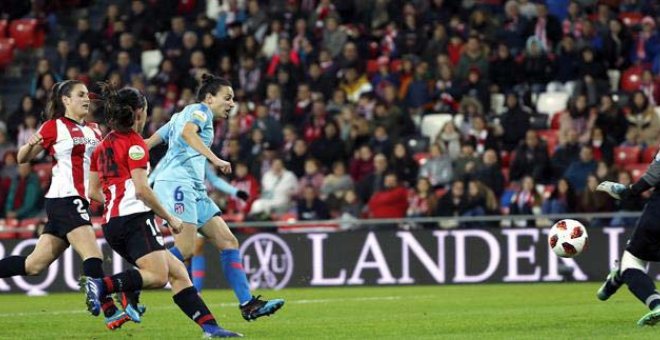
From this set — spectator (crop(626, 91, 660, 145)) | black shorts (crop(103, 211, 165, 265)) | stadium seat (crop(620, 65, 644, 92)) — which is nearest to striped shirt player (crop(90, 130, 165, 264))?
black shorts (crop(103, 211, 165, 265))

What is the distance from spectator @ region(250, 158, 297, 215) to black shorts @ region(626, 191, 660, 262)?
1122cm

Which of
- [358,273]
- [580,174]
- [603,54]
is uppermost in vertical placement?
[603,54]

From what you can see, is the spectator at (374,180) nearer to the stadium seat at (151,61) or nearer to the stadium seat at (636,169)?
the stadium seat at (636,169)

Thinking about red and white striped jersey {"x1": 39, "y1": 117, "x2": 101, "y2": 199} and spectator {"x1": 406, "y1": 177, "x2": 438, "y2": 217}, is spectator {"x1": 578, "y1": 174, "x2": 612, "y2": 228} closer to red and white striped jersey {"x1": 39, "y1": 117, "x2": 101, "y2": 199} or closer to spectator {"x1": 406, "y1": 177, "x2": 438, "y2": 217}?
spectator {"x1": 406, "y1": 177, "x2": 438, "y2": 217}

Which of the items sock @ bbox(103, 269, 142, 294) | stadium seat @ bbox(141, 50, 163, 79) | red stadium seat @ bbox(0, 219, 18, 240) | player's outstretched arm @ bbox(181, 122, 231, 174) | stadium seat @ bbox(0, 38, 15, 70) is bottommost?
red stadium seat @ bbox(0, 219, 18, 240)

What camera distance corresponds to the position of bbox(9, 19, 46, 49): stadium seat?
27828mm

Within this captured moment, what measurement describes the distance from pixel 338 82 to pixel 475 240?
522 centimetres

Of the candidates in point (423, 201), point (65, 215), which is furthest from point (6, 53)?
point (65, 215)

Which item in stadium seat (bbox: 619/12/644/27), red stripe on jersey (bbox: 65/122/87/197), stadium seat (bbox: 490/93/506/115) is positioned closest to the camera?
red stripe on jersey (bbox: 65/122/87/197)

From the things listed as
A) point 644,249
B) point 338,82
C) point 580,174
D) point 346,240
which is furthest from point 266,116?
point 644,249

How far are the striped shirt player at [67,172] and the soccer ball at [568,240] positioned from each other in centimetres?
418

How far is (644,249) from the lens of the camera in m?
11.0

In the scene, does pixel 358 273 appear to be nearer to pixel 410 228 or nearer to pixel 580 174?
pixel 410 228

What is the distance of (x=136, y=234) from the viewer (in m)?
10.3
